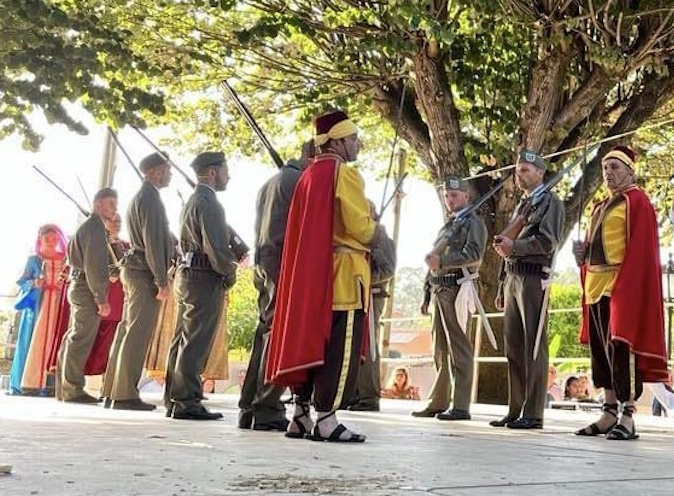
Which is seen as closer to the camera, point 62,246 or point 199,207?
point 199,207

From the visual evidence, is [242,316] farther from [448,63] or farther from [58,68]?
[58,68]

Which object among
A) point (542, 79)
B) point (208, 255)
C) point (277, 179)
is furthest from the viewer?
point (542, 79)

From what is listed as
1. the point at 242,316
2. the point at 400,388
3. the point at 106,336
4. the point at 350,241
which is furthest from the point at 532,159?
the point at 242,316

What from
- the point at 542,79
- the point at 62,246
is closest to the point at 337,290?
the point at 62,246

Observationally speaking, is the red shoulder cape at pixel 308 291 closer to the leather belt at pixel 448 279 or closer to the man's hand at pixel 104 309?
A: the leather belt at pixel 448 279

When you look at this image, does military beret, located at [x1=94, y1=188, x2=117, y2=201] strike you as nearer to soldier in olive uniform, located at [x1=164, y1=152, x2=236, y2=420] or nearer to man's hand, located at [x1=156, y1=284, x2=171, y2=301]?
man's hand, located at [x1=156, y1=284, x2=171, y2=301]

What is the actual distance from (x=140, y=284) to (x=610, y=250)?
11.1 feet

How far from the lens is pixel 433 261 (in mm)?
7230

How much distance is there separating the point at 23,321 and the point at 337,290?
6215mm

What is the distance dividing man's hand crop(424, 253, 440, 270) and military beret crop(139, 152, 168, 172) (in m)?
2.14

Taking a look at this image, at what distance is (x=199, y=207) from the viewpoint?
6.04 m

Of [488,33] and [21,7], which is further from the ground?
A: [488,33]

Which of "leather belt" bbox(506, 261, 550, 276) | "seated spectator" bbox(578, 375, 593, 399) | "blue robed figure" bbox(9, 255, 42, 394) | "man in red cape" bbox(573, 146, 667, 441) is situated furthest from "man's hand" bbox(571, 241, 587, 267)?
"seated spectator" bbox(578, 375, 593, 399)

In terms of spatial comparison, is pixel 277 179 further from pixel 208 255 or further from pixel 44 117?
pixel 44 117
